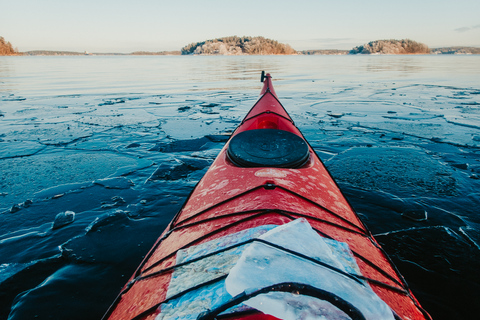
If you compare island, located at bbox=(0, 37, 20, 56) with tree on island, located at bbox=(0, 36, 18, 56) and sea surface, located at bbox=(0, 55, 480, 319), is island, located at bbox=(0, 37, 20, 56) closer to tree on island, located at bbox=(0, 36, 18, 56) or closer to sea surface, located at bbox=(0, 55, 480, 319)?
tree on island, located at bbox=(0, 36, 18, 56)

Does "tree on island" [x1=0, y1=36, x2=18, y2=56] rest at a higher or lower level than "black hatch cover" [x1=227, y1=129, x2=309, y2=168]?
higher

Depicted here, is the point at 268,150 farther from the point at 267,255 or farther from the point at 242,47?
the point at 242,47

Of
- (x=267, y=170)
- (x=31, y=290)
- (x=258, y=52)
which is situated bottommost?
(x=31, y=290)

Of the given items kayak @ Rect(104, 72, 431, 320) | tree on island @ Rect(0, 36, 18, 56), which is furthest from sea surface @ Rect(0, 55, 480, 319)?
tree on island @ Rect(0, 36, 18, 56)

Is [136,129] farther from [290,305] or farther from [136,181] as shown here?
[290,305]

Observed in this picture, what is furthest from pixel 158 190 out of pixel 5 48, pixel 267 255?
pixel 5 48

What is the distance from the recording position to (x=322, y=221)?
5.79 feet

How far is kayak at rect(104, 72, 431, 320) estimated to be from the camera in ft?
2.77

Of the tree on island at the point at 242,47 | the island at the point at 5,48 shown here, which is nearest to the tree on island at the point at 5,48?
the island at the point at 5,48

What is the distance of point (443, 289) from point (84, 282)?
2934mm

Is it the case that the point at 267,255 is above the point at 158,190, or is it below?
above

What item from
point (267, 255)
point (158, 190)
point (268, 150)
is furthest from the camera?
point (158, 190)

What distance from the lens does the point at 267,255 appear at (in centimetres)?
96

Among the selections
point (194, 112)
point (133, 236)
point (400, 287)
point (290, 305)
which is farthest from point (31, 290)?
point (194, 112)
